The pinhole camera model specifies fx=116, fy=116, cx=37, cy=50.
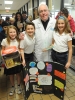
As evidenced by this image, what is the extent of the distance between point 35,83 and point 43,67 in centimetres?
31

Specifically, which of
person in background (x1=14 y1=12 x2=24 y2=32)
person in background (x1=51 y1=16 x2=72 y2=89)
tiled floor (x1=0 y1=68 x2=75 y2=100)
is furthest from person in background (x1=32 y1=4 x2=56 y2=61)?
person in background (x1=14 y1=12 x2=24 y2=32)

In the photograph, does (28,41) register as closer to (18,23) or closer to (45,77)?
(45,77)

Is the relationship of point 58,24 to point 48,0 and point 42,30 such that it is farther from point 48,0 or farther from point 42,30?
point 48,0

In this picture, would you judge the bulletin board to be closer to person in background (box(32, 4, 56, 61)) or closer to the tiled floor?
the tiled floor

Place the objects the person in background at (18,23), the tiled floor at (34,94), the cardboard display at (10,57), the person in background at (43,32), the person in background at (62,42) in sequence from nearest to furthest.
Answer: the cardboard display at (10,57) < the person in background at (62,42) < the person in background at (43,32) < the tiled floor at (34,94) < the person in background at (18,23)

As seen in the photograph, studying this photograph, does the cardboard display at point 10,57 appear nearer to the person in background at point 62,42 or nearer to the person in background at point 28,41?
the person in background at point 28,41

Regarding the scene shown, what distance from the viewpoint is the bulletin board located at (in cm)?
160

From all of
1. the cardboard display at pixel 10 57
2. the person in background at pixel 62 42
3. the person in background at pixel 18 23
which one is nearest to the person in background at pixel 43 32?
the person in background at pixel 62 42

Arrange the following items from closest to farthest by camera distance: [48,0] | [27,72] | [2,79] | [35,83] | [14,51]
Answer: [14,51]
[27,72]
[35,83]
[2,79]
[48,0]

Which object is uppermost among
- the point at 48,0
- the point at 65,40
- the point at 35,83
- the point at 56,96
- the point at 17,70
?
the point at 48,0

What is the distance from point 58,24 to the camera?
1580 mm

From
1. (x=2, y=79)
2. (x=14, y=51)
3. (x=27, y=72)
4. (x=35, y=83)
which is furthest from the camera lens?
(x=2, y=79)

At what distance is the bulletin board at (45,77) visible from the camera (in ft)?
5.24

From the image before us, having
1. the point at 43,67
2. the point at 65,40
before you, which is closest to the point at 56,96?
the point at 43,67
